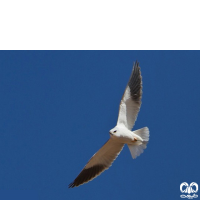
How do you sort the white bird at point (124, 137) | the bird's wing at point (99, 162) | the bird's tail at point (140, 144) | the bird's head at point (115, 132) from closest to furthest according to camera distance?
1. the bird's head at point (115, 132)
2. the white bird at point (124, 137)
3. the bird's tail at point (140, 144)
4. the bird's wing at point (99, 162)

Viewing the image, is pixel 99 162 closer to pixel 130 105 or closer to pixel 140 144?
pixel 140 144

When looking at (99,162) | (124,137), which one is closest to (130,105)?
(124,137)

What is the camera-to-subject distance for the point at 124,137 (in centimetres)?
770

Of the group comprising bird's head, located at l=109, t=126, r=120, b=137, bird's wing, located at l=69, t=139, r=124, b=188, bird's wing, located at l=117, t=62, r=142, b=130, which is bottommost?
bird's wing, located at l=69, t=139, r=124, b=188

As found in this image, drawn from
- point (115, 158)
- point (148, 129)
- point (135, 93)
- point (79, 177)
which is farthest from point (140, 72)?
point (79, 177)

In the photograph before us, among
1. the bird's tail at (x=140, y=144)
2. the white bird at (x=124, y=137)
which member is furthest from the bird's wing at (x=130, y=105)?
the bird's tail at (x=140, y=144)

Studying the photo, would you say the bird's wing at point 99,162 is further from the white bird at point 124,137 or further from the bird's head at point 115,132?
the bird's head at point 115,132

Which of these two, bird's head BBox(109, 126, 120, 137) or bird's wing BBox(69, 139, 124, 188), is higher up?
bird's head BBox(109, 126, 120, 137)

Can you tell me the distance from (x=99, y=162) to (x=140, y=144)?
0.97 metres

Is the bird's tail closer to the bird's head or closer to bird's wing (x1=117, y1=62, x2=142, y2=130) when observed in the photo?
bird's wing (x1=117, y1=62, x2=142, y2=130)

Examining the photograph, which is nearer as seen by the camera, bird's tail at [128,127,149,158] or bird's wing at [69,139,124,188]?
bird's tail at [128,127,149,158]

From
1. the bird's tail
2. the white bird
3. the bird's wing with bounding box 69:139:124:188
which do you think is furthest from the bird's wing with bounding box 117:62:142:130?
the bird's wing with bounding box 69:139:124:188

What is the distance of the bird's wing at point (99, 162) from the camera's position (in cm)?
821

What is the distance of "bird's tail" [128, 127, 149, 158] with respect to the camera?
7883mm
